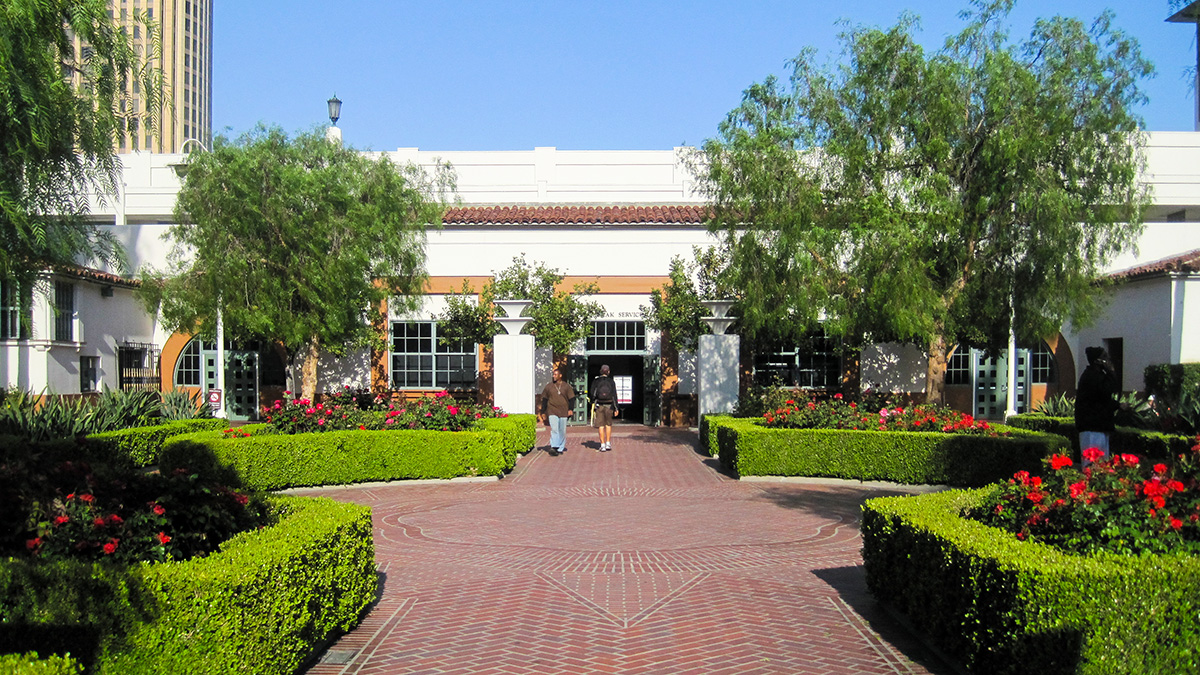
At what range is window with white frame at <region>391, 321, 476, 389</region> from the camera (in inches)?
953

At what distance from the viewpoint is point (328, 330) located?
2006cm

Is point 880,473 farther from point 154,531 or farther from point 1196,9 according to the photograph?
point 1196,9

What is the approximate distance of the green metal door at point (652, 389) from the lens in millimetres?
23906

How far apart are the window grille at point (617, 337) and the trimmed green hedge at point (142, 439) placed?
1100 cm

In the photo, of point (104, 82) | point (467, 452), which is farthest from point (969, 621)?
point (467, 452)

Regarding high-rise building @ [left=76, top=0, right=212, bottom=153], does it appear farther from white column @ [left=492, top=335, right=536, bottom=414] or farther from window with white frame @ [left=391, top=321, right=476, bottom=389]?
white column @ [left=492, top=335, right=536, bottom=414]

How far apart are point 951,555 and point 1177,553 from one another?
1.14 metres

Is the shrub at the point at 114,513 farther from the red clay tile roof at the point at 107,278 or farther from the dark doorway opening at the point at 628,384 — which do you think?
the dark doorway opening at the point at 628,384

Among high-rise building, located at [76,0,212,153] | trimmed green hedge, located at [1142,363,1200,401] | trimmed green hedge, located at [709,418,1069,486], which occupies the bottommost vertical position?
trimmed green hedge, located at [709,418,1069,486]

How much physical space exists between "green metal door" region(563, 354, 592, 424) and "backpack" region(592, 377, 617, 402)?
200 inches

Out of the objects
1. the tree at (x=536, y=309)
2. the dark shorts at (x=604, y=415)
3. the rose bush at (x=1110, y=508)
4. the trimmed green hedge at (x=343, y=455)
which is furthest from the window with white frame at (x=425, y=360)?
the rose bush at (x=1110, y=508)

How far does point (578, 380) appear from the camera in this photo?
24219 mm

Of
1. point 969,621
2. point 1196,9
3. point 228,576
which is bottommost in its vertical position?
point 969,621

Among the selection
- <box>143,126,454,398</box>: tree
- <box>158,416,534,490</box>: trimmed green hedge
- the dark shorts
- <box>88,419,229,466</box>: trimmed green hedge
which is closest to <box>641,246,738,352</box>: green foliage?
the dark shorts
